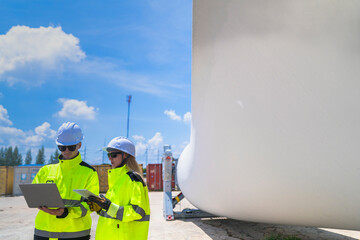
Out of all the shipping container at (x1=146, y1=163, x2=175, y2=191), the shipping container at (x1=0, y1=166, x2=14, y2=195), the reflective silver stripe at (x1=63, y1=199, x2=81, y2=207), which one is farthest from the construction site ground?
the shipping container at (x1=146, y1=163, x2=175, y2=191)

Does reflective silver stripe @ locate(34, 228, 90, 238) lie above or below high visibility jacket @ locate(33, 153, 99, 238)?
below

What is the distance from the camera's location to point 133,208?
6.95 feet

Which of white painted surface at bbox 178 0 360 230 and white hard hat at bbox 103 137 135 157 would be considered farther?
white painted surface at bbox 178 0 360 230

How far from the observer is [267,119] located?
10.8 feet

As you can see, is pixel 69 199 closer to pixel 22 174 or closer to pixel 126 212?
pixel 126 212

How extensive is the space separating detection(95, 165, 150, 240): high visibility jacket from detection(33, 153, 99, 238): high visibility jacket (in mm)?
267

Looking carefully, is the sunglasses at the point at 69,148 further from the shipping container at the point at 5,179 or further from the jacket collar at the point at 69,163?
the shipping container at the point at 5,179

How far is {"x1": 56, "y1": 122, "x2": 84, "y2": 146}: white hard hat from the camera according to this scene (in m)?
2.52

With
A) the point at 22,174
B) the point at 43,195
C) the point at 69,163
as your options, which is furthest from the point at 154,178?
the point at 43,195

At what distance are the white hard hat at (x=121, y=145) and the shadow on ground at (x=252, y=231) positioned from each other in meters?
4.06

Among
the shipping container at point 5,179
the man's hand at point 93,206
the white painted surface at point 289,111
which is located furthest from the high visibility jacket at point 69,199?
the shipping container at point 5,179

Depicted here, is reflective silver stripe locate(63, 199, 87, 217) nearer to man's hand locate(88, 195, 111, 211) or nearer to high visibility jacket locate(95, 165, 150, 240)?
high visibility jacket locate(95, 165, 150, 240)

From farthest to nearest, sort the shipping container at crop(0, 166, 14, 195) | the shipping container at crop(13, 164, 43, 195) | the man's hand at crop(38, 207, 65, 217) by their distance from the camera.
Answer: the shipping container at crop(13, 164, 43, 195) → the shipping container at crop(0, 166, 14, 195) → the man's hand at crop(38, 207, 65, 217)

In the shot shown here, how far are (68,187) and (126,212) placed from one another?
27.4 inches
